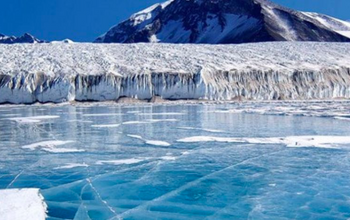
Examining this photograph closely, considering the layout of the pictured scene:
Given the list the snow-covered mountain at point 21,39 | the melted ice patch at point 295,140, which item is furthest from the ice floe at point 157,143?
the snow-covered mountain at point 21,39

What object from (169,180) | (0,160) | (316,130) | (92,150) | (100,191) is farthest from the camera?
(316,130)

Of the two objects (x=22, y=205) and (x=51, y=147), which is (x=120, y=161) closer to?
(x=51, y=147)

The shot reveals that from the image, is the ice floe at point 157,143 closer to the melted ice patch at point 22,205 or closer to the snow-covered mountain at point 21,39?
the melted ice patch at point 22,205

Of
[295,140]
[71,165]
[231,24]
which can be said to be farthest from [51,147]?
[231,24]

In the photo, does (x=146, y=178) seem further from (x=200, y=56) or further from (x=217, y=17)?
(x=217, y=17)

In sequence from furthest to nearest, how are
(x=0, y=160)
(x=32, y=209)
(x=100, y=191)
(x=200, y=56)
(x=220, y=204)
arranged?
(x=200, y=56) < (x=0, y=160) < (x=100, y=191) < (x=220, y=204) < (x=32, y=209)

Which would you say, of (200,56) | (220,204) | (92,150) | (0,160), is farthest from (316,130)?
(200,56)

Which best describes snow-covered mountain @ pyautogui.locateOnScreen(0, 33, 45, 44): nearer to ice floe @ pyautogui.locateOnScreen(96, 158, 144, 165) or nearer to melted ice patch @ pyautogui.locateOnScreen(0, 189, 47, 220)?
ice floe @ pyautogui.locateOnScreen(96, 158, 144, 165)
